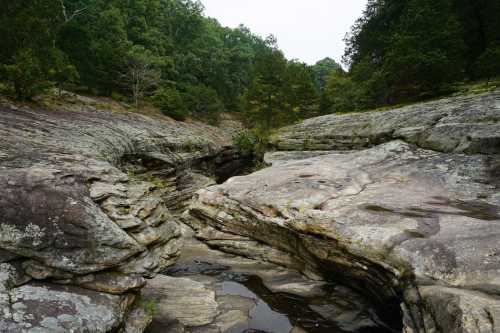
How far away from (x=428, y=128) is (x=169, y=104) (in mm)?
27411

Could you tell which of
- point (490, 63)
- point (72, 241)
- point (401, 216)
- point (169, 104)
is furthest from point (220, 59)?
point (72, 241)

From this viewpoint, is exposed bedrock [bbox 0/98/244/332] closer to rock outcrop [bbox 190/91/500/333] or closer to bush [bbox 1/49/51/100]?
rock outcrop [bbox 190/91/500/333]

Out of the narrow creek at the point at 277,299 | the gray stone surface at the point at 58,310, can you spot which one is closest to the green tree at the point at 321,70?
the narrow creek at the point at 277,299

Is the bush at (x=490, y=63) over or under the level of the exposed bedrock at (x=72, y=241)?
over

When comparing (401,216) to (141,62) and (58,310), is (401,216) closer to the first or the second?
(58,310)

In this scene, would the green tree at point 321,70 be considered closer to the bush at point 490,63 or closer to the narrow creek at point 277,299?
the bush at point 490,63

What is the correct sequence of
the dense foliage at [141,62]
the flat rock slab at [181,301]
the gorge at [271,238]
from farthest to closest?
1. the dense foliage at [141,62]
2. the flat rock slab at [181,301]
3. the gorge at [271,238]

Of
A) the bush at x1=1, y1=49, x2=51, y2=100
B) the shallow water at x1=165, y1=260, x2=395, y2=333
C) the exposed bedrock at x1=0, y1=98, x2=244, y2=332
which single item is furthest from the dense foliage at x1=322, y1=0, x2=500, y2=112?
the bush at x1=1, y1=49, x2=51, y2=100

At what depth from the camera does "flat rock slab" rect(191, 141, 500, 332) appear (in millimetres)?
6094

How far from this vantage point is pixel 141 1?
47969 mm

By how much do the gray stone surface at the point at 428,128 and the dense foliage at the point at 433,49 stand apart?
155 inches

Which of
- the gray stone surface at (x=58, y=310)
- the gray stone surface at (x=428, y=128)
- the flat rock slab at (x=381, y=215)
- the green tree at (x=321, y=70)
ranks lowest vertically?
the gray stone surface at (x=58, y=310)

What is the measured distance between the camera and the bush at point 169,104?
3416 centimetres

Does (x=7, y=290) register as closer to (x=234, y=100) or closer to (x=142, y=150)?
(x=142, y=150)
